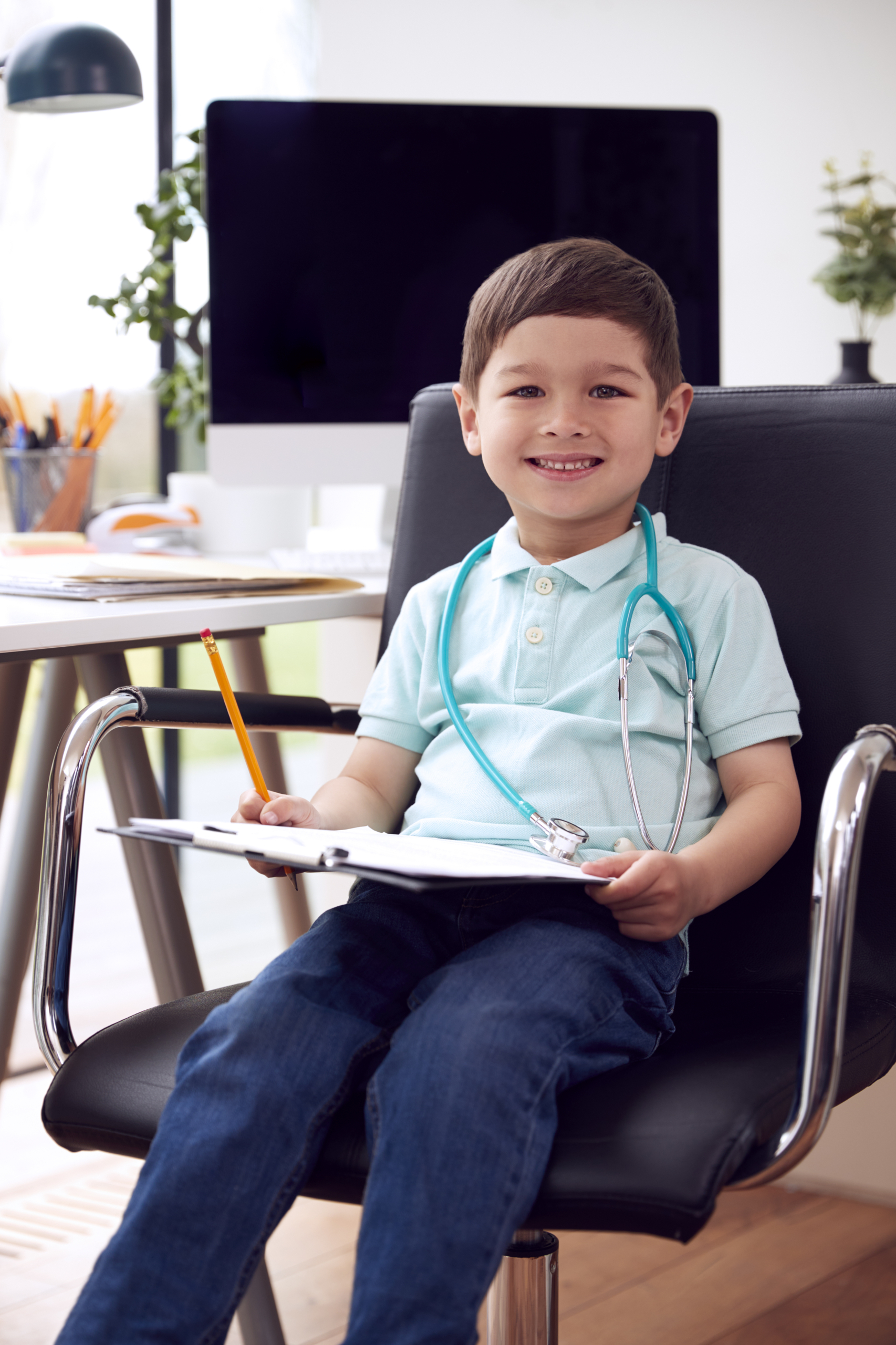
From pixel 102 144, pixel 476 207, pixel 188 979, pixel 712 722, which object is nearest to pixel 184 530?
pixel 476 207

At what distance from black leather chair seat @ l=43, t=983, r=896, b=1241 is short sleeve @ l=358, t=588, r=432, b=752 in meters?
0.25

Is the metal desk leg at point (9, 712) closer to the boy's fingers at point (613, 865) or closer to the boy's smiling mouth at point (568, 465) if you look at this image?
the boy's smiling mouth at point (568, 465)

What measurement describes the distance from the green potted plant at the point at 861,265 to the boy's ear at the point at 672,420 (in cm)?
131

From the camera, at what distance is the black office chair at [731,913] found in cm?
74

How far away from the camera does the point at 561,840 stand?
34.2 inches

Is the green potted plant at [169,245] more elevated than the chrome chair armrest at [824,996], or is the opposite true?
the green potted plant at [169,245]

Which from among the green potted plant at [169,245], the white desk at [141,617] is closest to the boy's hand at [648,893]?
the white desk at [141,617]

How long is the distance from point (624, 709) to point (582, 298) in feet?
0.99

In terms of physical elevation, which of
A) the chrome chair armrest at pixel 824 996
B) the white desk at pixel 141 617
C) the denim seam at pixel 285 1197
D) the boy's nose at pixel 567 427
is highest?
the boy's nose at pixel 567 427

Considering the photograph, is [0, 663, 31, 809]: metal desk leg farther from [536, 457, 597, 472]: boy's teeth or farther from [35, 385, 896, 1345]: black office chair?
[536, 457, 597, 472]: boy's teeth

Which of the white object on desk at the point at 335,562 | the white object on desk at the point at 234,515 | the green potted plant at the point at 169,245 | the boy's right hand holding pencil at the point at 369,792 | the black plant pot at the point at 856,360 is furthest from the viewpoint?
the black plant pot at the point at 856,360

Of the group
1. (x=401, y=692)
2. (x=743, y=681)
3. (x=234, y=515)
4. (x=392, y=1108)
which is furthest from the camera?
(x=234, y=515)

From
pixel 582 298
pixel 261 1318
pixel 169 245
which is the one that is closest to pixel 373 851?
pixel 582 298

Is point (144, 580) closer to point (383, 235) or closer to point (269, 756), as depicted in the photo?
point (269, 756)
